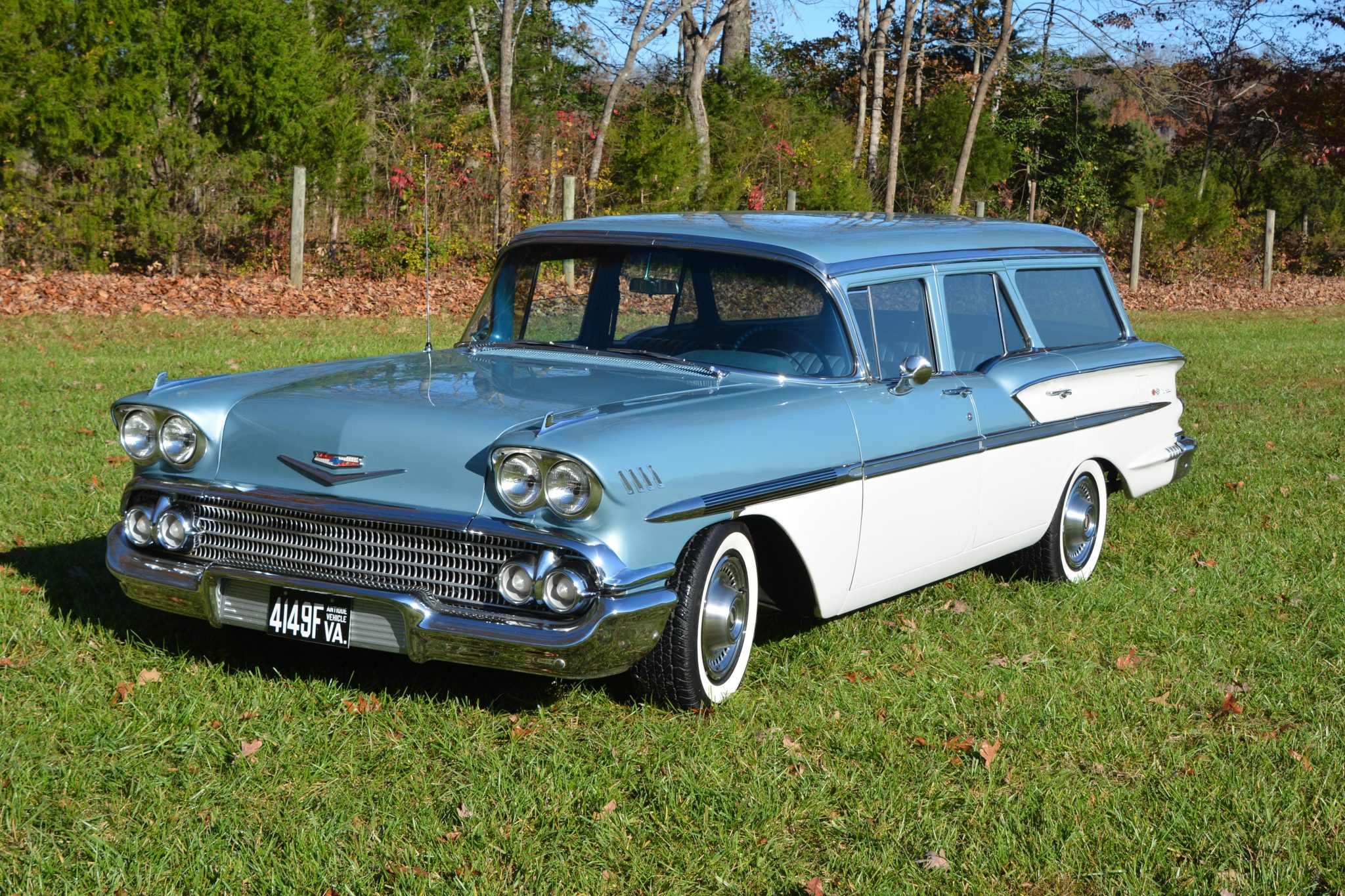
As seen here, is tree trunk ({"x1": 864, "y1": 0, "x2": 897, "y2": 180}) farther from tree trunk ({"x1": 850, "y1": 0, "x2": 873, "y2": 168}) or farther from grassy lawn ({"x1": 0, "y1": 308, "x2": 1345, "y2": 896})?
grassy lawn ({"x1": 0, "y1": 308, "x2": 1345, "y2": 896})

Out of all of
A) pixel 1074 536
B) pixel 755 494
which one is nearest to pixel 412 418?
pixel 755 494

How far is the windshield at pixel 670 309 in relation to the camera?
16.3 feet

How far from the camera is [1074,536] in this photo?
6137 millimetres

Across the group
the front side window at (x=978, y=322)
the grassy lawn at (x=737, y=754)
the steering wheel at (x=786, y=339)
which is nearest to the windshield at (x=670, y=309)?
the steering wheel at (x=786, y=339)

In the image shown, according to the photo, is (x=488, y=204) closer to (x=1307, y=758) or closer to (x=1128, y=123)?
(x=1307, y=758)

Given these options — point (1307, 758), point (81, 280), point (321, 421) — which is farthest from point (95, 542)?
point (81, 280)

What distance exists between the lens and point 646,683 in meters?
4.26

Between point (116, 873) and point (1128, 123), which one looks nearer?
point (116, 873)

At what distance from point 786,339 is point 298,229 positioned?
1400 cm

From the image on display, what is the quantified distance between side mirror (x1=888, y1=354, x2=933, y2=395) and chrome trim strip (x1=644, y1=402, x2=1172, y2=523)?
23 centimetres

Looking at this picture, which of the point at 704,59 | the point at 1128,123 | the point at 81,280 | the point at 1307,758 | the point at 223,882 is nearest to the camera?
the point at 223,882

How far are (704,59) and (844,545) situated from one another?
21915mm

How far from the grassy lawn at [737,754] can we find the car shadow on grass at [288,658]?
1 centimetres

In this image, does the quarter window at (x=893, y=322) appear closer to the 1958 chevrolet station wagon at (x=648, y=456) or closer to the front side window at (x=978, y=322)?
the 1958 chevrolet station wagon at (x=648, y=456)
